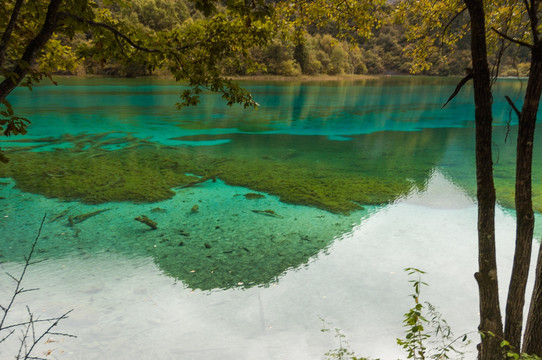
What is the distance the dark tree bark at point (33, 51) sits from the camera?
2619 mm

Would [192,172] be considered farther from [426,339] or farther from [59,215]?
[426,339]

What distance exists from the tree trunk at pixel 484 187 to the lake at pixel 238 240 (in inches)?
12.4

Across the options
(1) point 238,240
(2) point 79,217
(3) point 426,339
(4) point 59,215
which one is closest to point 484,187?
(3) point 426,339

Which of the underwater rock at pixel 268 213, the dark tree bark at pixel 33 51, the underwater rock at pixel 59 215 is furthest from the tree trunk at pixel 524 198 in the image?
the underwater rock at pixel 59 215

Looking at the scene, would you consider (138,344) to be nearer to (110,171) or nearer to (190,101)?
(190,101)

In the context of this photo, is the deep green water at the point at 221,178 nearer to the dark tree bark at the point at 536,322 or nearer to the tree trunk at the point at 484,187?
the tree trunk at the point at 484,187

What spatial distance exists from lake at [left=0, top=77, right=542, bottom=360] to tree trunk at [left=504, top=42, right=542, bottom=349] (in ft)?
0.86

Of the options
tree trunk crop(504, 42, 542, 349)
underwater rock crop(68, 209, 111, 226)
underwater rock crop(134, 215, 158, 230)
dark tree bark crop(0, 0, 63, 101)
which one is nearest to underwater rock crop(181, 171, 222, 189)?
underwater rock crop(134, 215, 158, 230)

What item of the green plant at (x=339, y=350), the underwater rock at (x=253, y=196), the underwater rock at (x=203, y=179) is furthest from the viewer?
the underwater rock at (x=203, y=179)

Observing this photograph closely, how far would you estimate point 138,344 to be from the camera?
4980mm

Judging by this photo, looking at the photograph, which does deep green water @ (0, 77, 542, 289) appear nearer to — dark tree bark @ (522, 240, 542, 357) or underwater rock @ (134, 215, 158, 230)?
underwater rock @ (134, 215, 158, 230)

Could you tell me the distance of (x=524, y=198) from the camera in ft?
10.3

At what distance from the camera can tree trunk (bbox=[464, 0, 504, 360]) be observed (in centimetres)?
296

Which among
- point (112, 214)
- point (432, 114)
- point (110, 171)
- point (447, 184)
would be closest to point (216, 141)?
point (110, 171)
